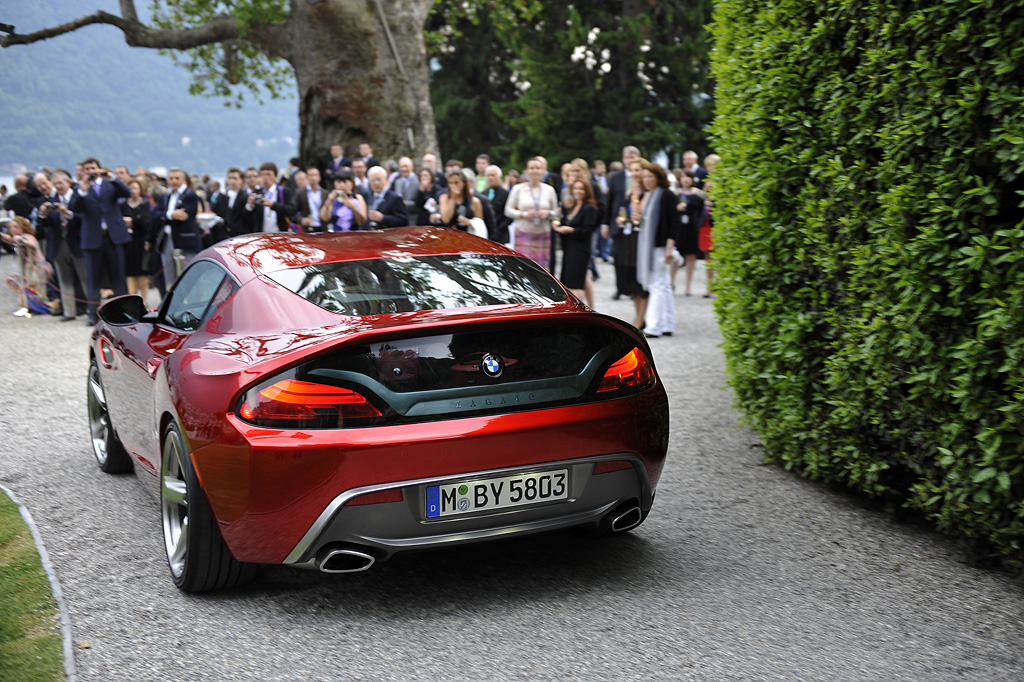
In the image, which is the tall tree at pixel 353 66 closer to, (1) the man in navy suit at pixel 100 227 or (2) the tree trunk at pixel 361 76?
(2) the tree trunk at pixel 361 76

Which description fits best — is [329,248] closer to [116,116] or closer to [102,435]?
[102,435]

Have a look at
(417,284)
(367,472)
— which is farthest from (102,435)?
(367,472)

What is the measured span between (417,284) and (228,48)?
90.3 ft

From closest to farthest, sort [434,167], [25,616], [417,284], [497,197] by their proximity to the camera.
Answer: [25,616] < [417,284] < [497,197] < [434,167]

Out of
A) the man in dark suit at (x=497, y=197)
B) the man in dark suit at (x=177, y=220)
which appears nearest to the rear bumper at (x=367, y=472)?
the man in dark suit at (x=177, y=220)

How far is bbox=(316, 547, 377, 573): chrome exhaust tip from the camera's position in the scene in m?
3.74

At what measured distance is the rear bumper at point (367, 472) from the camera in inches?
143

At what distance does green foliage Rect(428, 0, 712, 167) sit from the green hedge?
27361 millimetres

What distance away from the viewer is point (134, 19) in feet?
76.3

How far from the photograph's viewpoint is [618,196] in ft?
47.5

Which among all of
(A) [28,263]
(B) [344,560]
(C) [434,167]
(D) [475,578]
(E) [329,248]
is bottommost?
(D) [475,578]

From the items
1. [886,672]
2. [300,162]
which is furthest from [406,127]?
[886,672]

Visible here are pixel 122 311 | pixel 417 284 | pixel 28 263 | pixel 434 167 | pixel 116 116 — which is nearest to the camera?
pixel 417 284

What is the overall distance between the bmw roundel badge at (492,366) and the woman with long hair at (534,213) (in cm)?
818
